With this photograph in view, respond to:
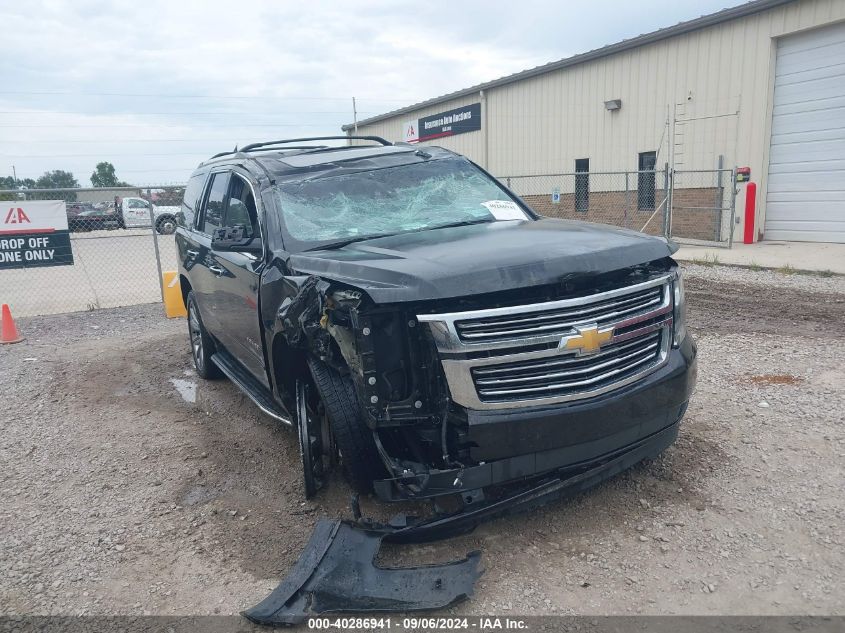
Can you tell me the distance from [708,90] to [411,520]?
1590cm

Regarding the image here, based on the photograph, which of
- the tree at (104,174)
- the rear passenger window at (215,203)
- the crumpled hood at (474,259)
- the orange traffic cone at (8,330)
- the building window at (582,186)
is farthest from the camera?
the tree at (104,174)

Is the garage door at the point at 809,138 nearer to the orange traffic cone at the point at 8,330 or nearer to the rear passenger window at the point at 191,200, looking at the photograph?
the rear passenger window at the point at 191,200

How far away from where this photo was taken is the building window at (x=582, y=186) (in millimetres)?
21031

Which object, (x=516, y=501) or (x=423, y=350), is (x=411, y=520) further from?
(x=423, y=350)

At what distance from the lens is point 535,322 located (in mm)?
3078

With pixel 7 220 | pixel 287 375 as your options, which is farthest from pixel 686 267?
pixel 7 220

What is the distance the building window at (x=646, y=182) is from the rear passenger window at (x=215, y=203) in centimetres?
1511

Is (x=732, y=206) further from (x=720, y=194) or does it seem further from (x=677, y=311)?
(x=677, y=311)

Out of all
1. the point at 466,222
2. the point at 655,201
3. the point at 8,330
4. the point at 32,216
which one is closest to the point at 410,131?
the point at 655,201

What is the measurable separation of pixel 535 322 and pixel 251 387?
8.97 feet

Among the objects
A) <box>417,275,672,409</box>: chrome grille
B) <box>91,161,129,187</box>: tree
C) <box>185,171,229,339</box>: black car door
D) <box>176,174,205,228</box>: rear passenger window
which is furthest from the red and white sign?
<box>91,161,129,187</box>: tree

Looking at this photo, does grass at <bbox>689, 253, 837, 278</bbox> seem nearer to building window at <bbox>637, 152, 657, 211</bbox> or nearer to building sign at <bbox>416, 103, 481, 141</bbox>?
building window at <bbox>637, 152, 657, 211</bbox>

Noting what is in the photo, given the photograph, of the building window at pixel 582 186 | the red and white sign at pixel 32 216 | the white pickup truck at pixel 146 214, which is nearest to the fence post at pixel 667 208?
the building window at pixel 582 186

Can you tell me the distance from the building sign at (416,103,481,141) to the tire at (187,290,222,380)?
20361 millimetres
